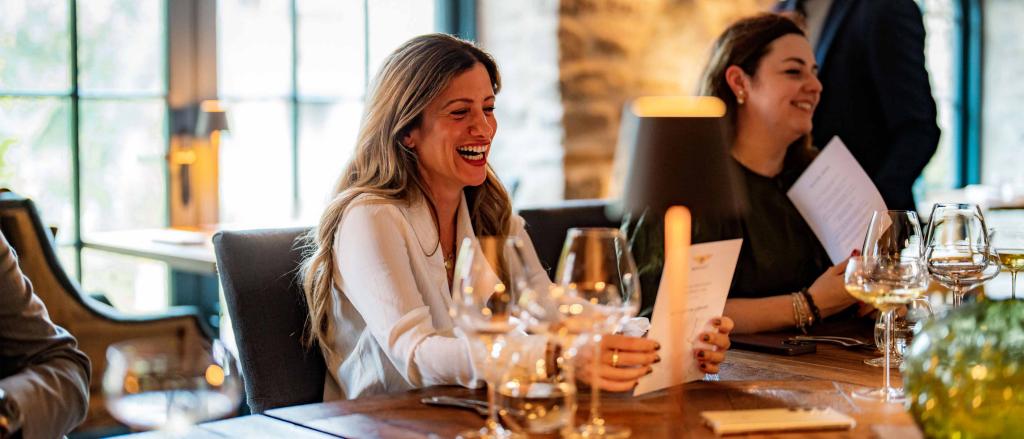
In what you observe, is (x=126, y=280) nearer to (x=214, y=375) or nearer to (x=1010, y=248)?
(x=1010, y=248)

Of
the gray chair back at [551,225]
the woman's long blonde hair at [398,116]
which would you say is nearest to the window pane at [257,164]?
the gray chair back at [551,225]

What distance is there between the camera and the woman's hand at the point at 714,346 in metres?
1.65

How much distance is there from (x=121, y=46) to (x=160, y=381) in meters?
3.51

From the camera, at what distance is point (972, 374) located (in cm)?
120

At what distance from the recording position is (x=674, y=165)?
177 cm

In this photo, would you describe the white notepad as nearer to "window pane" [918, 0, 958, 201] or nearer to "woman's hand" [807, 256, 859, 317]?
"woman's hand" [807, 256, 859, 317]

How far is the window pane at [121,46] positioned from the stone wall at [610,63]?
1.46 meters

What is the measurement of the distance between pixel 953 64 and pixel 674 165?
6.42m

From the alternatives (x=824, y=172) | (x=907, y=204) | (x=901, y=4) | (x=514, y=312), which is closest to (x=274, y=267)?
(x=514, y=312)

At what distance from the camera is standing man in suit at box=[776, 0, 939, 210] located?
3.14m

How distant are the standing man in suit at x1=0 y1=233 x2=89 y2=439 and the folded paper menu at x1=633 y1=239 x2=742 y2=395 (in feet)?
2.45

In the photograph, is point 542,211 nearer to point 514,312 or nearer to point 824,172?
point 824,172

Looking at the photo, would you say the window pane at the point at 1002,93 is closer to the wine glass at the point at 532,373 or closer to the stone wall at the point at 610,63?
the stone wall at the point at 610,63

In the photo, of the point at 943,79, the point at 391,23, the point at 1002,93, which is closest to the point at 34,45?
the point at 391,23
